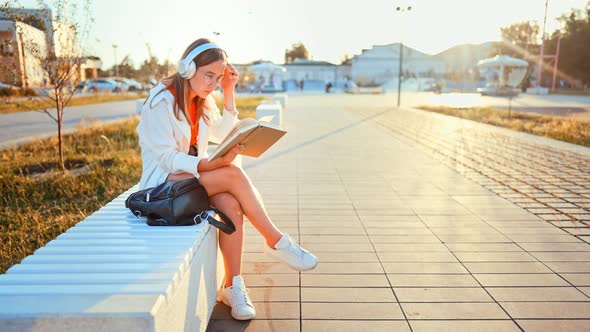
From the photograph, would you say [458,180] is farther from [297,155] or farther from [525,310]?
[525,310]

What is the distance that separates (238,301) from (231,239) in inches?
14.2

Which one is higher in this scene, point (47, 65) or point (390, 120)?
point (47, 65)

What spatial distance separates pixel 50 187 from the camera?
18.3 ft

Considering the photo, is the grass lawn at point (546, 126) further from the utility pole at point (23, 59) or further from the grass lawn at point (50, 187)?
the utility pole at point (23, 59)

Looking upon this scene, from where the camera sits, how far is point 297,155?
8.33m

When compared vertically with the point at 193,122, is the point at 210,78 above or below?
above

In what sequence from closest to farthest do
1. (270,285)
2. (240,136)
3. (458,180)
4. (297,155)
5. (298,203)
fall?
(240,136) < (270,285) < (298,203) < (458,180) < (297,155)

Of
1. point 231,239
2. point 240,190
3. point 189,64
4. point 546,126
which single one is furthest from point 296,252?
point 546,126

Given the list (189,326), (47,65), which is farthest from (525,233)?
(47,65)

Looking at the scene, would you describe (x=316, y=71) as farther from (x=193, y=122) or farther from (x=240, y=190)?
(x=240, y=190)

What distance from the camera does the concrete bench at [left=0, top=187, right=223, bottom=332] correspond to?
1524mm

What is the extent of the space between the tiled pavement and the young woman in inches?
10.6

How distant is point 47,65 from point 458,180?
5938 mm

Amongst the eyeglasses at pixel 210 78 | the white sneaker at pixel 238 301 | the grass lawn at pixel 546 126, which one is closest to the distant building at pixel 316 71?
the grass lawn at pixel 546 126
